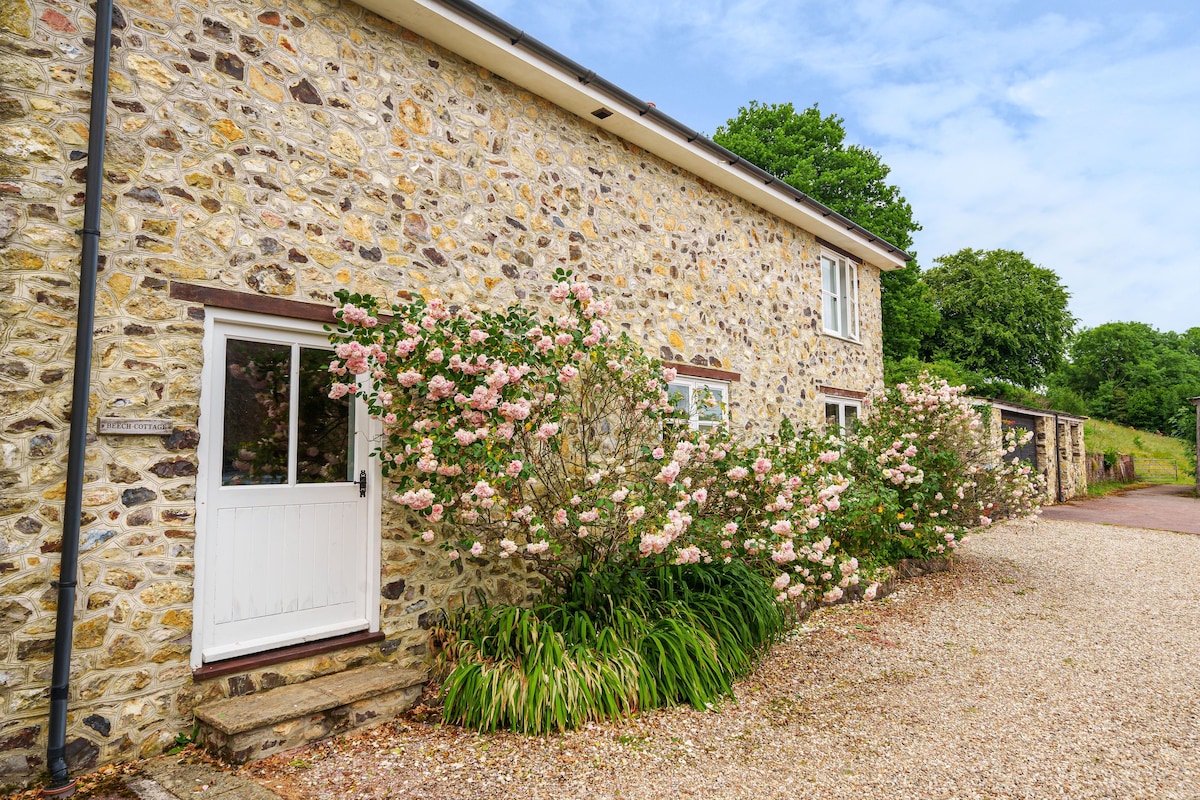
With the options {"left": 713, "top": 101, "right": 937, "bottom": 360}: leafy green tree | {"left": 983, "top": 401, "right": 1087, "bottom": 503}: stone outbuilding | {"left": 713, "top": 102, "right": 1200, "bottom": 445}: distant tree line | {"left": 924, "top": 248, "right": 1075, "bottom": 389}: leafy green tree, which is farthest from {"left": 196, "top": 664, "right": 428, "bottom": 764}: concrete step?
{"left": 924, "top": 248, "right": 1075, "bottom": 389}: leafy green tree

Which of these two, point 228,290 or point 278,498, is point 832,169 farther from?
point 278,498

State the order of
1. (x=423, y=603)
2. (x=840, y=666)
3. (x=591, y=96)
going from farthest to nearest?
1. (x=591, y=96)
2. (x=840, y=666)
3. (x=423, y=603)

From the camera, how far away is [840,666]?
18.4ft

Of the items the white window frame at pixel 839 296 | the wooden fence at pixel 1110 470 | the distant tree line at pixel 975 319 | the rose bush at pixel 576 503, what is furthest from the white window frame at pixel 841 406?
the wooden fence at pixel 1110 470

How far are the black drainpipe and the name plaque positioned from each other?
103 millimetres

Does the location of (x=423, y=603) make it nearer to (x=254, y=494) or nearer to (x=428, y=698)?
(x=428, y=698)

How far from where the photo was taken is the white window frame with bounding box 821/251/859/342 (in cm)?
1081

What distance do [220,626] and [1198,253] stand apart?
144 feet

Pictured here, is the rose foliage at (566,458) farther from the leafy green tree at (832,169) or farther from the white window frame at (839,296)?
the leafy green tree at (832,169)

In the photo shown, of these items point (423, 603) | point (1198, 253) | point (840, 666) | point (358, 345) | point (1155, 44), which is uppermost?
point (1198, 253)

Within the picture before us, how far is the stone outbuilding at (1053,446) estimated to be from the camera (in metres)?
17.8

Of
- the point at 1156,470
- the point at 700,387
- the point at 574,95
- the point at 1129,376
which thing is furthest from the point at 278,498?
the point at 1129,376

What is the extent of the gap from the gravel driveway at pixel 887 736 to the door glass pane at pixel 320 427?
1.72 m

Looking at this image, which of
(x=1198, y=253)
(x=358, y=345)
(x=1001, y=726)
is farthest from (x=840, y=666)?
(x=1198, y=253)
